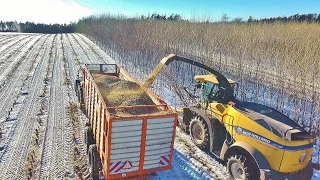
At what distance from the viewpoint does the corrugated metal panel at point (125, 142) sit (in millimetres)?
4723

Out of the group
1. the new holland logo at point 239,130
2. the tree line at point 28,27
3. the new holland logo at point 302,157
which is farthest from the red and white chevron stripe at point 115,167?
the tree line at point 28,27

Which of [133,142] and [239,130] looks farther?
[239,130]

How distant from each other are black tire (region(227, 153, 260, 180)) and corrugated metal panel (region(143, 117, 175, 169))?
1.50m

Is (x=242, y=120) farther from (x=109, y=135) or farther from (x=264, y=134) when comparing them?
(x=109, y=135)

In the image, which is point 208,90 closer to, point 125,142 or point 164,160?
point 164,160

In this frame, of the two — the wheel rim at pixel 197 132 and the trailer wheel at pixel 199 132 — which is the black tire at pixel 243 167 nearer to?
the trailer wheel at pixel 199 132

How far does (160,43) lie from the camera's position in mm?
17422

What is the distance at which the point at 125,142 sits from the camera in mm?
4852

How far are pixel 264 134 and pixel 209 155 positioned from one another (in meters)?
2.22

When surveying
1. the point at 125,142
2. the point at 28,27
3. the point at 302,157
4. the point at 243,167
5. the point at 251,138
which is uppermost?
the point at 28,27

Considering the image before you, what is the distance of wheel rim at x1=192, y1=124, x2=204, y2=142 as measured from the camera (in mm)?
7387

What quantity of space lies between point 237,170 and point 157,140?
200 cm

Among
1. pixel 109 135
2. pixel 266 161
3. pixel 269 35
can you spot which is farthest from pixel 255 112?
pixel 269 35

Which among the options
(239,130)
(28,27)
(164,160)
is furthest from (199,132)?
(28,27)
